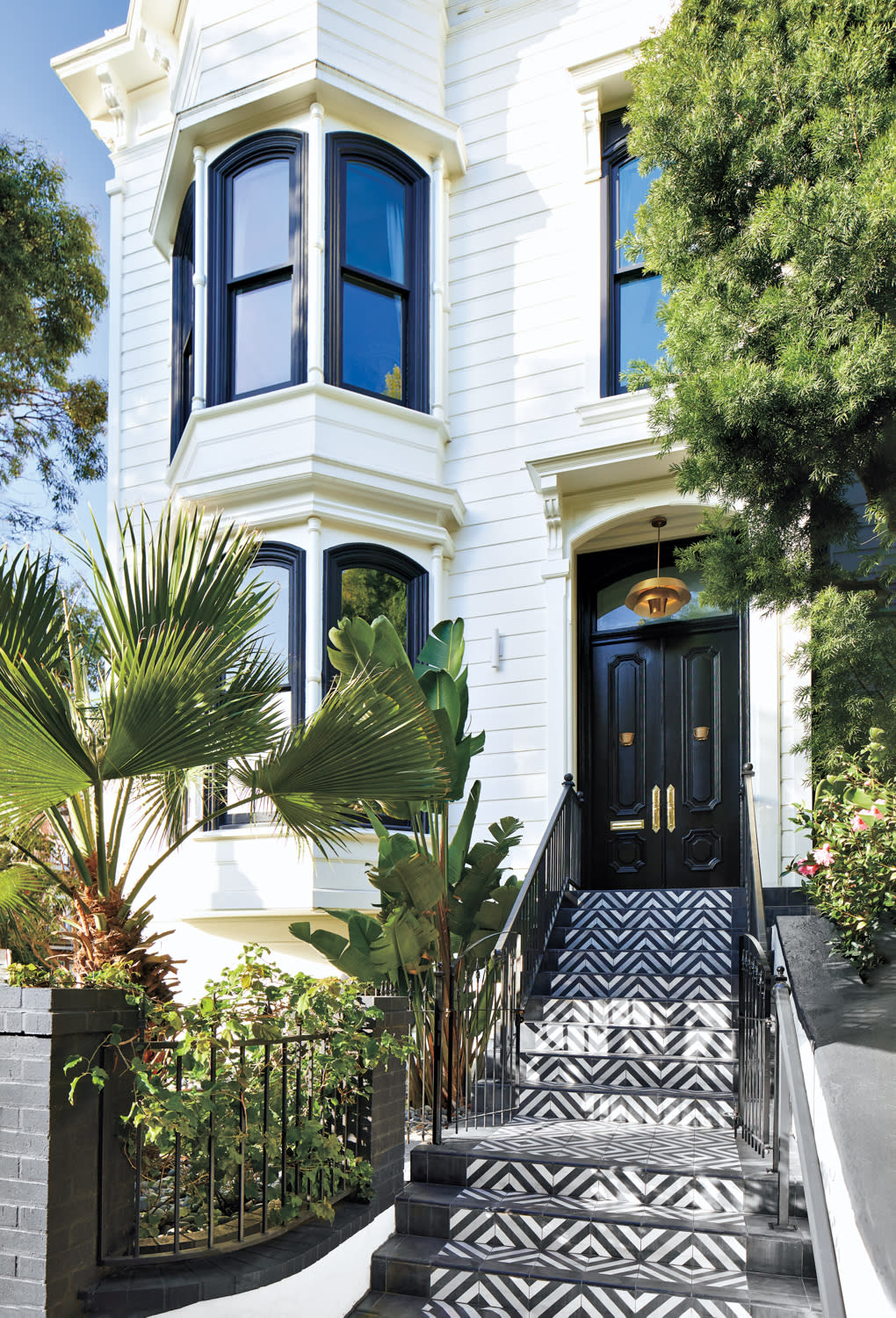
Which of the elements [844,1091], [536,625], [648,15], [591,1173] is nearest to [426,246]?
[648,15]

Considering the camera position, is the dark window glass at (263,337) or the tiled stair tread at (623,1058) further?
the dark window glass at (263,337)

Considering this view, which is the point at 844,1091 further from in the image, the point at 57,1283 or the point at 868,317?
the point at 868,317

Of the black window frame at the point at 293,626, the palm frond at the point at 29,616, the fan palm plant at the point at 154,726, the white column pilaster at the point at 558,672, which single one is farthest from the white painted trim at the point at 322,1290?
the white column pilaster at the point at 558,672

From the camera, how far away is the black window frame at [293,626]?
28.7 ft

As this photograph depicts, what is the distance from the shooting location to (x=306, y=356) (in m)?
9.12

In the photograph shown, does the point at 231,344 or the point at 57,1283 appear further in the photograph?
the point at 231,344

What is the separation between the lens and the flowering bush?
5.02m

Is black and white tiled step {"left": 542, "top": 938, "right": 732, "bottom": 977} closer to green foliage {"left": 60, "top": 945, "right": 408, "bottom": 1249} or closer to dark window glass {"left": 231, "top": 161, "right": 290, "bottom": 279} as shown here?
green foliage {"left": 60, "top": 945, "right": 408, "bottom": 1249}

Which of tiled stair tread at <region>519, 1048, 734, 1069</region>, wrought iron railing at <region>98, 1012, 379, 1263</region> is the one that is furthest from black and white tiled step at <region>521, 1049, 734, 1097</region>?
wrought iron railing at <region>98, 1012, 379, 1263</region>

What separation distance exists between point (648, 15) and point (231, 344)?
4623mm

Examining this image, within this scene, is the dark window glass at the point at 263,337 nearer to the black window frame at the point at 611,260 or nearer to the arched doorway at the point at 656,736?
the black window frame at the point at 611,260

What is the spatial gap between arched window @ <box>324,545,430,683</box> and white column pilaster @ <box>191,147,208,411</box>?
198 cm

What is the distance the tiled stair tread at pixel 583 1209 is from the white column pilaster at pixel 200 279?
267 inches

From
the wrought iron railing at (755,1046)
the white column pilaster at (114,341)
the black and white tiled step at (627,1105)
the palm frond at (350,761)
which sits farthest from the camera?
the white column pilaster at (114,341)
